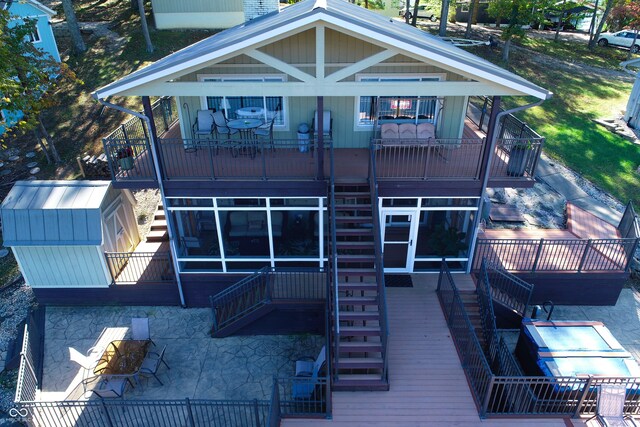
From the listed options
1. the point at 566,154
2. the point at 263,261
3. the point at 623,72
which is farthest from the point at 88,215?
the point at 623,72

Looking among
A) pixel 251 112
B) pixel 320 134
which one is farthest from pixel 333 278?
pixel 251 112

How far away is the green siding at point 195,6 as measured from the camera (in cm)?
2855

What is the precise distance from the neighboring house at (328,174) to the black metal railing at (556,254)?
6cm

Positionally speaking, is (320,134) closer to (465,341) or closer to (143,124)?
(143,124)

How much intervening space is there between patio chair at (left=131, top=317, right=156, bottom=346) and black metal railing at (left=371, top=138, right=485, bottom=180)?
22.1 feet

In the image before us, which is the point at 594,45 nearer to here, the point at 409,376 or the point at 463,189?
the point at 463,189

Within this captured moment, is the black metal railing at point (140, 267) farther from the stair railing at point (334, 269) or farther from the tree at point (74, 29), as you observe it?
the tree at point (74, 29)

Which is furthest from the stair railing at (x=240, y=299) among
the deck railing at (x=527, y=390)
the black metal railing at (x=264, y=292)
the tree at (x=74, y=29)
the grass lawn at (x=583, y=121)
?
the tree at (x=74, y=29)

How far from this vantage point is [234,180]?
35.3 feet

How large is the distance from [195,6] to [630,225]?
2773 centimetres

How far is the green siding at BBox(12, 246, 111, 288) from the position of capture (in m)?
11.3

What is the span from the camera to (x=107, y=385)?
945 cm

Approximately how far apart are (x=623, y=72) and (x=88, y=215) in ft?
110

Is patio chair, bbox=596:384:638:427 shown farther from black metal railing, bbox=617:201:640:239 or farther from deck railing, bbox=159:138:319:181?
deck railing, bbox=159:138:319:181
